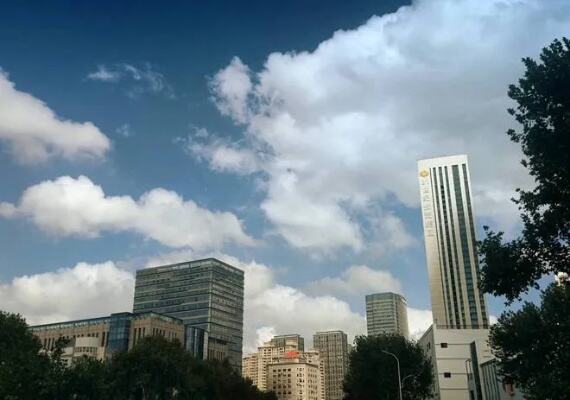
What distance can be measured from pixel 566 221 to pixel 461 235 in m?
160

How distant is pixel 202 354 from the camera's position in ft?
562

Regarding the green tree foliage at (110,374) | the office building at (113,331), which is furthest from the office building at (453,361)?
the office building at (113,331)

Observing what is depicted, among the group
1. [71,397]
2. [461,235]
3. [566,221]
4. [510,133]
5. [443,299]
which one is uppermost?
[461,235]

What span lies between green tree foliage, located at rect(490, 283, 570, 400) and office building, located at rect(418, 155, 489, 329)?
13441 centimetres

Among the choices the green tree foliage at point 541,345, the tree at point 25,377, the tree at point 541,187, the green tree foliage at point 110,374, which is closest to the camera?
the tree at point 541,187

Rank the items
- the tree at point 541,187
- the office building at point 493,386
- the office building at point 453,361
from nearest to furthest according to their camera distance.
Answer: the tree at point 541,187 → the office building at point 493,386 → the office building at point 453,361

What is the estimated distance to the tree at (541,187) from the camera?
22.1 metres

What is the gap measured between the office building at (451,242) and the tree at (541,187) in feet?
501

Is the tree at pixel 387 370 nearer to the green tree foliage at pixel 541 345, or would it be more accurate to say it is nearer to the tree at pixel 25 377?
the green tree foliage at pixel 541 345

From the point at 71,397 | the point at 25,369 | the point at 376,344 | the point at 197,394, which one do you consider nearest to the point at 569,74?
the point at 25,369

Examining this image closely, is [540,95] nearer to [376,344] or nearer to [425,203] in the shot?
[376,344]

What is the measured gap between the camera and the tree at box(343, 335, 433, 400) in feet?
241

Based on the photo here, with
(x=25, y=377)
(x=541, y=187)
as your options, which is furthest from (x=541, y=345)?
(x=25, y=377)

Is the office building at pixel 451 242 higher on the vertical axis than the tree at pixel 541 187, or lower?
higher
